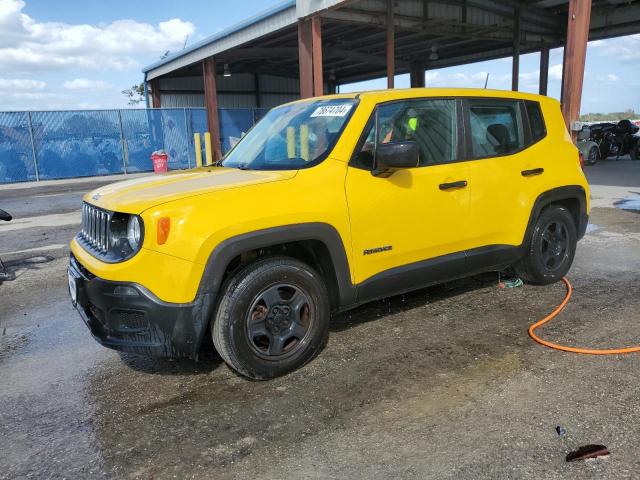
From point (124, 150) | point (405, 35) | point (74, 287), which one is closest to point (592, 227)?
point (74, 287)

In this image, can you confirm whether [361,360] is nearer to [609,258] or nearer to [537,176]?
[537,176]

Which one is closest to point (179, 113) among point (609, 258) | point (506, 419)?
point (609, 258)

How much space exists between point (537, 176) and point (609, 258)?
2240 mm

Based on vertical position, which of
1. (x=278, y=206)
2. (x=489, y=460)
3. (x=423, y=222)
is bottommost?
(x=489, y=460)

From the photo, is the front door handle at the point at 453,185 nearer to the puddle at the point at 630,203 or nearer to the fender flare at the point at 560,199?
the fender flare at the point at 560,199

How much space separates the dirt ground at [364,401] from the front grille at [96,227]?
908 mm

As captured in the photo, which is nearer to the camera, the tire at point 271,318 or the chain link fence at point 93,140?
the tire at point 271,318

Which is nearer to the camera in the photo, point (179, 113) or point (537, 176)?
point (537, 176)

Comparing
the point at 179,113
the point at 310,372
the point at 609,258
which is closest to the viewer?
the point at 310,372

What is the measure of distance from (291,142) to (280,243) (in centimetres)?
102

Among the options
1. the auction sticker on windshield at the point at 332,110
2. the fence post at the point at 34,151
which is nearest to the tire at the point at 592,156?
the auction sticker on windshield at the point at 332,110

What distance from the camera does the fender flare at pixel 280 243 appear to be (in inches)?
115

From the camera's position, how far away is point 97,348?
3.98 meters

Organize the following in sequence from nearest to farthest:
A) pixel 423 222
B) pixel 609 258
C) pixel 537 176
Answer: pixel 423 222, pixel 537 176, pixel 609 258
